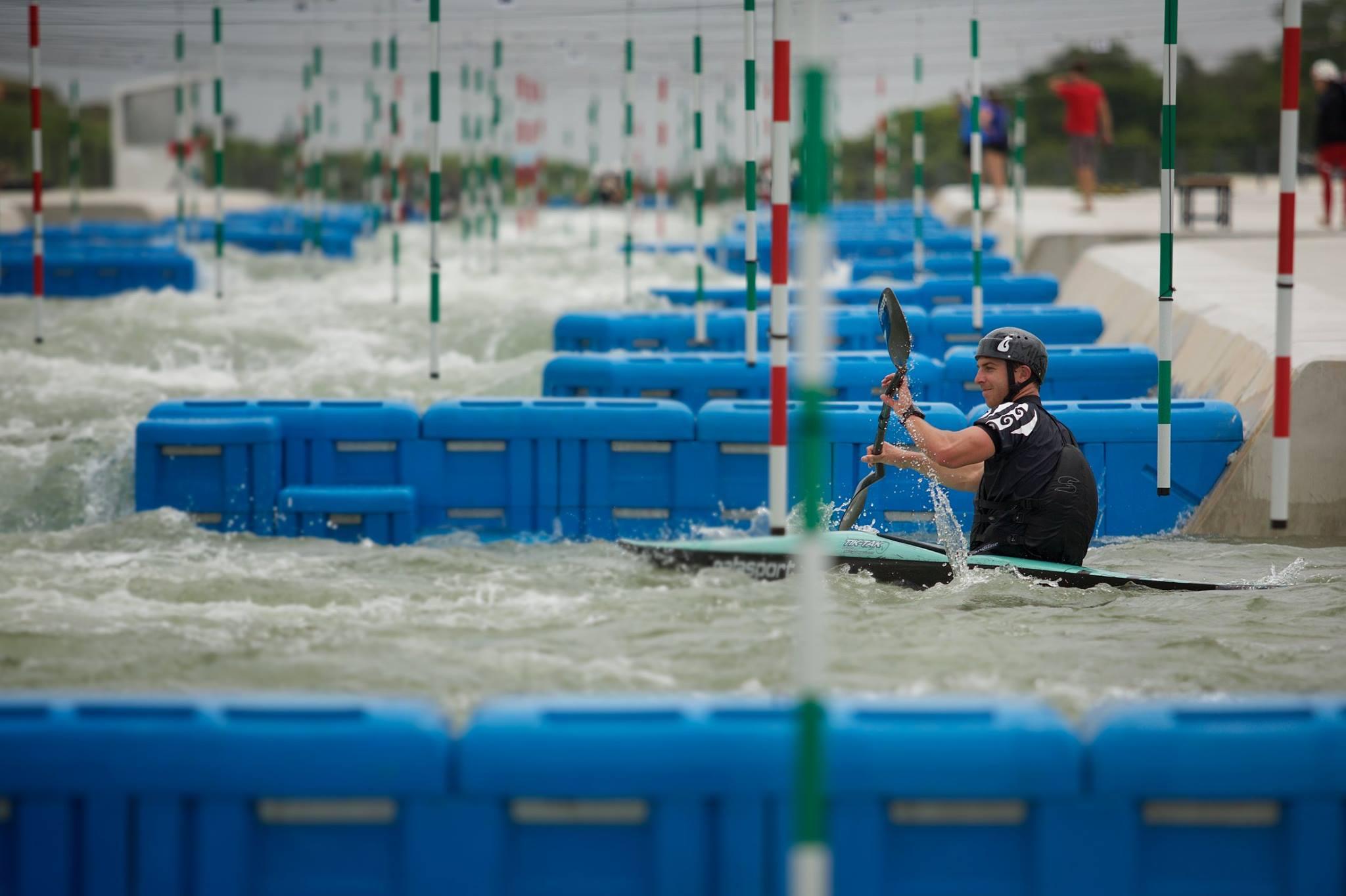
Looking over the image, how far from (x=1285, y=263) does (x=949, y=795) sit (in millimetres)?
3477

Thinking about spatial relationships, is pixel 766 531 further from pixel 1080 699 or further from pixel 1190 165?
pixel 1190 165

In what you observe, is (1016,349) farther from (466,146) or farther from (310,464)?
(466,146)

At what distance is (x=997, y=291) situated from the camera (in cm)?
1257

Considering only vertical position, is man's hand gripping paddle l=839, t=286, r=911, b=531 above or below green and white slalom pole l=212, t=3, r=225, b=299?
below

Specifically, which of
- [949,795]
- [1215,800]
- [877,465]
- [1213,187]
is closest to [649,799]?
[949,795]

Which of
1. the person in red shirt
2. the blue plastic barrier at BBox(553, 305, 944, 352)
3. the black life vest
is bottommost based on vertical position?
the black life vest

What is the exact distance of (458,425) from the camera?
7.58 metres

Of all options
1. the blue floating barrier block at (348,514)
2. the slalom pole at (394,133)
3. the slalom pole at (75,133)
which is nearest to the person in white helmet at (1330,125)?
the slalom pole at (394,133)

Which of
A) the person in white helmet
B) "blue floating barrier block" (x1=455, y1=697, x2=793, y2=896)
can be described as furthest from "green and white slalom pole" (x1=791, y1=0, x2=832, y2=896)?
the person in white helmet

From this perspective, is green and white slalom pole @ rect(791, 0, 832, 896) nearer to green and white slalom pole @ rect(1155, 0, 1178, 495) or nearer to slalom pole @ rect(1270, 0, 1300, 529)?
slalom pole @ rect(1270, 0, 1300, 529)

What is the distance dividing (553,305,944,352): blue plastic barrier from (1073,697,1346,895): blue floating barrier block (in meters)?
7.56

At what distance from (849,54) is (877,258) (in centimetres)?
477

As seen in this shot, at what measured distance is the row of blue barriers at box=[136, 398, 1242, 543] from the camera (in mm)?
7508

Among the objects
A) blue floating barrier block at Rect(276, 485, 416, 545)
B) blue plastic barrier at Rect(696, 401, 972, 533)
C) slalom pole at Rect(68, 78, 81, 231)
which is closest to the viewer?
blue floating barrier block at Rect(276, 485, 416, 545)
